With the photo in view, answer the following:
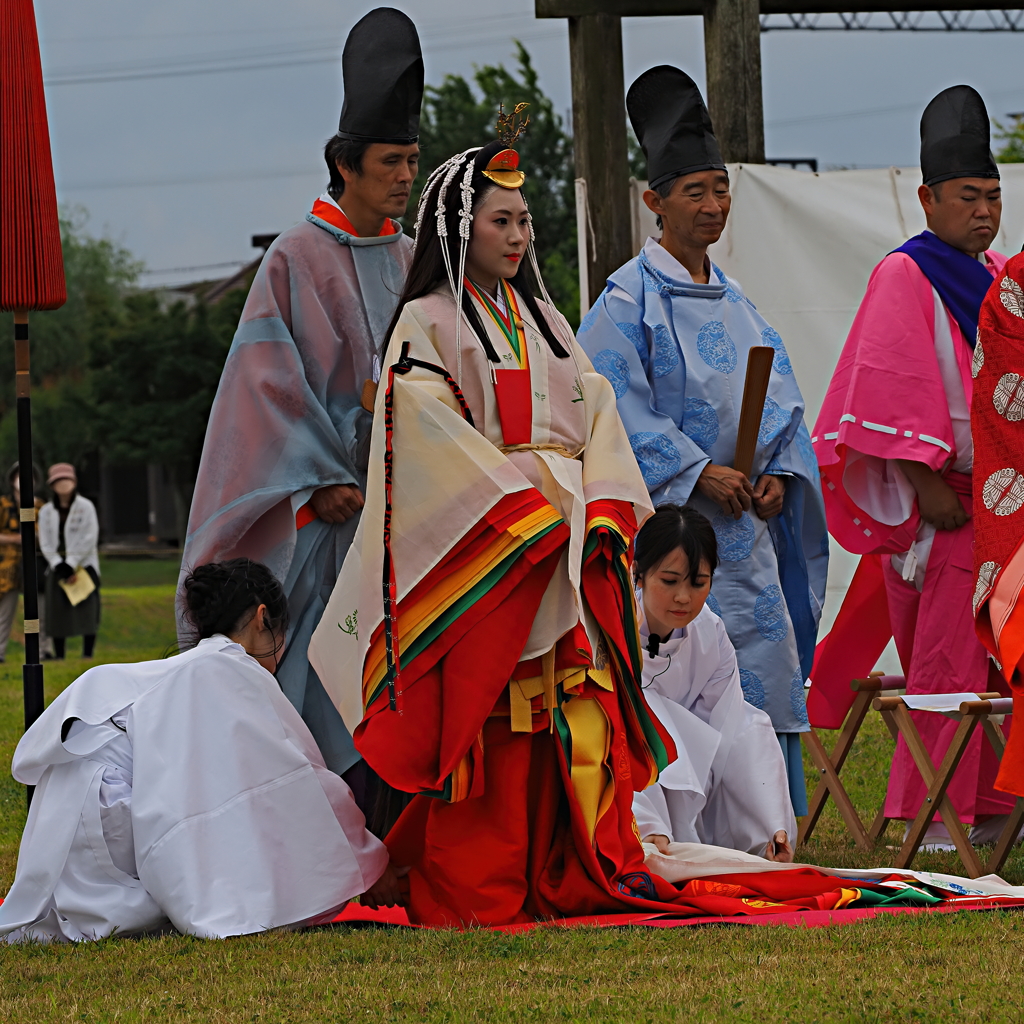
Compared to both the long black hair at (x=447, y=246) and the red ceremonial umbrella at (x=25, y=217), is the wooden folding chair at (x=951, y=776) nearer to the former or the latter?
the long black hair at (x=447, y=246)

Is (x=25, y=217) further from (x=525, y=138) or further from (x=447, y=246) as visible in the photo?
(x=525, y=138)

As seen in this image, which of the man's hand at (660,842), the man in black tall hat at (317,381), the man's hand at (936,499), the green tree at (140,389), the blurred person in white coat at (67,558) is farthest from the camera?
the green tree at (140,389)

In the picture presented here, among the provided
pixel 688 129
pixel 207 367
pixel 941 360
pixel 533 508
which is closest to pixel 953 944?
pixel 533 508

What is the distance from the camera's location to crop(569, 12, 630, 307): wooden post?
661 centimetres

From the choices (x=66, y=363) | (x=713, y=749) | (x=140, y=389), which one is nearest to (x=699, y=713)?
(x=713, y=749)

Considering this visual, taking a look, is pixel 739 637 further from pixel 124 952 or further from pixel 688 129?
pixel 124 952

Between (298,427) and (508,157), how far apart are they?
91cm

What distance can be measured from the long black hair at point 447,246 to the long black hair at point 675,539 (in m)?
0.55

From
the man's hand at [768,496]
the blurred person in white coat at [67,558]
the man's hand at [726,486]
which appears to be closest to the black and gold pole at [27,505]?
the man's hand at [726,486]

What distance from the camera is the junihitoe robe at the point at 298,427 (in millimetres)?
4312

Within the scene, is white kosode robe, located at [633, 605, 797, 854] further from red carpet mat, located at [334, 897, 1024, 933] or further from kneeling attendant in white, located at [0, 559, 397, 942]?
kneeling attendant in white, located at [0, 559, 397, 942]

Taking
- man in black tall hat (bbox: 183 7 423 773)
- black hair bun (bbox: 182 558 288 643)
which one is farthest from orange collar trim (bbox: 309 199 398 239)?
black hair bun (bbox: 182 558 288 643)

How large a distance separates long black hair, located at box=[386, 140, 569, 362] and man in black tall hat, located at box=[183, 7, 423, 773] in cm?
45

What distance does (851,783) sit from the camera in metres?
5.94
